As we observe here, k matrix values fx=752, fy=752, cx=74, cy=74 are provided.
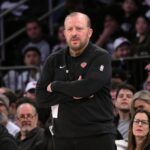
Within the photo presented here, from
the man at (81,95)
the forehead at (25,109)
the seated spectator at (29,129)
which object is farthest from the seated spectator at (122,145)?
the man at (81,95)

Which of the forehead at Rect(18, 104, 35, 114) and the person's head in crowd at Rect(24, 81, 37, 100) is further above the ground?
the person's head in crowd at Rect(24, 81, 37, 100)

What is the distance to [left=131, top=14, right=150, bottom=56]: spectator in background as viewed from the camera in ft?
38.5

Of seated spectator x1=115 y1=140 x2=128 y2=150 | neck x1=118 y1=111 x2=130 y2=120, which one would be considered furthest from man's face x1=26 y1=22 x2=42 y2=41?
seated spectator x1=115 y1=140 x2=128 y2=150

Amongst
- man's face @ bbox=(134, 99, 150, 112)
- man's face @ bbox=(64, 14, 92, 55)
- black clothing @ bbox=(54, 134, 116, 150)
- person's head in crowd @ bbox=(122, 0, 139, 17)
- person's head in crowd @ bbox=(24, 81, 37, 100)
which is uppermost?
person's head in crowd @ bbox=(122, 0, 139, 17)

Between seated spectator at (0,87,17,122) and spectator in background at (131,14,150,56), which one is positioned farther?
spectator in background at (131,14,150,56)

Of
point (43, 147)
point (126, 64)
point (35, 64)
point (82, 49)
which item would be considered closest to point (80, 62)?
point (82, 49)

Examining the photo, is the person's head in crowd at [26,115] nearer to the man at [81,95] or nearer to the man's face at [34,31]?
the man at [81,95]

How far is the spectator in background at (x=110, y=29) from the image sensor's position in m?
13.1

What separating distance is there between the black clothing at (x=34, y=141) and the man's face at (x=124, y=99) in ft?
3.64

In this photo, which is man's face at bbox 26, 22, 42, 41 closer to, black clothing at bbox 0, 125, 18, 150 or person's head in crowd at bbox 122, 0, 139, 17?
person's head in crowd at bbox 122, 0, 139, 17

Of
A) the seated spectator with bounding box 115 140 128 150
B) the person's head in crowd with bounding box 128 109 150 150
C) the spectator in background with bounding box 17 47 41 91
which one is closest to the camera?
the person's head in crowd with bounding box 128 109 150 150

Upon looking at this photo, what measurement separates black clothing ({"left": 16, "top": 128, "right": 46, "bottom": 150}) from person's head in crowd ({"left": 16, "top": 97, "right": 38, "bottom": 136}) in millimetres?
110

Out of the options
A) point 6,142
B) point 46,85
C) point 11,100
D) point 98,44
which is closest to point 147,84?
point 11,100

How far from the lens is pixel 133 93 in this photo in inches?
402
